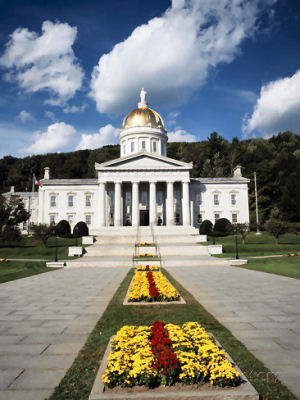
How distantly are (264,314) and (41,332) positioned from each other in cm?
594

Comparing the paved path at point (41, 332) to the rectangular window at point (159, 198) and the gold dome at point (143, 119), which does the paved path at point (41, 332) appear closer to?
the rectangular window at point (159, 198)

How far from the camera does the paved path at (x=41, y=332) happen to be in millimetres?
4258

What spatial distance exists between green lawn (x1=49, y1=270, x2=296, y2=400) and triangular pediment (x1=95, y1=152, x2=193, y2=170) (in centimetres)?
4364

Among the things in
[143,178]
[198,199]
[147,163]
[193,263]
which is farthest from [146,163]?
[193,263]

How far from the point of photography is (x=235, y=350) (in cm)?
521

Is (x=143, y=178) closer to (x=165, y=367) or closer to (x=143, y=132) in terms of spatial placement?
(x=143, y=132)

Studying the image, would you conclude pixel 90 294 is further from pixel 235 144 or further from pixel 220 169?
pixel 235 144

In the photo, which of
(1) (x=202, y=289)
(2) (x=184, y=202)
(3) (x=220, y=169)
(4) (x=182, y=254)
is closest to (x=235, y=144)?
(3) (x=220, y=169)

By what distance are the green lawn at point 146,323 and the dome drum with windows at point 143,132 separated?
54.1 meters

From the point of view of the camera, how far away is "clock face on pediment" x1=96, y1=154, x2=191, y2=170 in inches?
2064

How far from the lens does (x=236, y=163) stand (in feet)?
283

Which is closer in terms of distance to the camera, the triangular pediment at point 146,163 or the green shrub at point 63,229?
the green shrub at point 63,229

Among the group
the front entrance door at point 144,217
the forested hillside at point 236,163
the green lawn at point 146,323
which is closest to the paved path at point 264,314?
the green lawn at point 146,323

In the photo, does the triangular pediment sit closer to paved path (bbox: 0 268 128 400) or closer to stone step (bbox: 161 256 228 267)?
stone step (bbox: 161 256 228 267)
